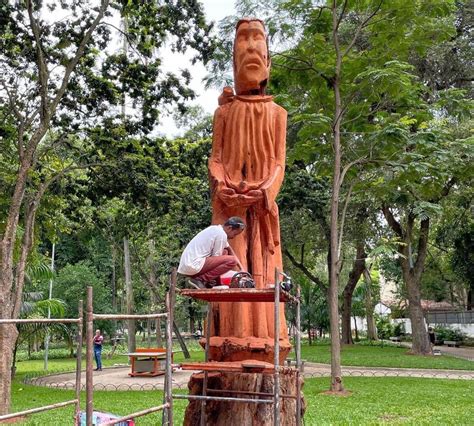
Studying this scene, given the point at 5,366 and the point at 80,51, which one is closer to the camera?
the point at 5,366

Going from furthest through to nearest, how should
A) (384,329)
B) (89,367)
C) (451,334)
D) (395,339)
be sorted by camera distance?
(384,329), (395,339), (451,334), (89,367)

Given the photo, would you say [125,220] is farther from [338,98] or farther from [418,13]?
[418,13]

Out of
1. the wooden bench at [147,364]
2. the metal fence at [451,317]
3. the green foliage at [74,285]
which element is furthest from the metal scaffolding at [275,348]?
the metal fence at [451,317]

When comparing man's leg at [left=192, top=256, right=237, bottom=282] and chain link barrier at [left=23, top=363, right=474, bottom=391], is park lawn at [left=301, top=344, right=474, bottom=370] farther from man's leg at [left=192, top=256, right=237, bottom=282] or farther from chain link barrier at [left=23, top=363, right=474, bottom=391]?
man's leg at [left=192, top=256, right=237, bottom=282]

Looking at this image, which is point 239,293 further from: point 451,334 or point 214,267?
point 451,334

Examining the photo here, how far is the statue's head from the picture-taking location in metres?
7.97

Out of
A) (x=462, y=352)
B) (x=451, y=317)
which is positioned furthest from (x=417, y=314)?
(x=451, y=317)

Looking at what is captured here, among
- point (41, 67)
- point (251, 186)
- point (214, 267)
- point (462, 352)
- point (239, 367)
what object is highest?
point (41, 67)

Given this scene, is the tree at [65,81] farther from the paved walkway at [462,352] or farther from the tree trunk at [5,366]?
the paved walkway at [462,352]

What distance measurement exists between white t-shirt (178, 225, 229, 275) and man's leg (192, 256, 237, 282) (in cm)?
6

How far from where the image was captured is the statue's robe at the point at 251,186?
7.10 m

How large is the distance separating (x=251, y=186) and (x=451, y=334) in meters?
27.4

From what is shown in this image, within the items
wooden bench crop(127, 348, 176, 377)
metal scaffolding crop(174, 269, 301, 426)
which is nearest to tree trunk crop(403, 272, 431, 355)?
wooden bench crop(127, 348, 176, 377)

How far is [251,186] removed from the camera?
745 centimetres
